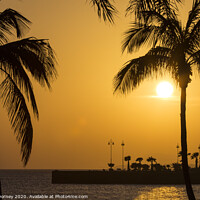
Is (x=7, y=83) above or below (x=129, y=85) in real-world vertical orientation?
below

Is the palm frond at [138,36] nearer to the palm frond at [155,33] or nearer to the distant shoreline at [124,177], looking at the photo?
the palm frond at [155,33]

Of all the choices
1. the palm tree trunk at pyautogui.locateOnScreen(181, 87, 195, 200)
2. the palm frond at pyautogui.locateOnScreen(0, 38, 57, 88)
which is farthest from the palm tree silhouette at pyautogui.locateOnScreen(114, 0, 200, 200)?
the palm frond at pyautogui.locateOnScreen(0, 38, 57, 88)

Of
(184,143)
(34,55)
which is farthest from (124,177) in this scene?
(34,55)

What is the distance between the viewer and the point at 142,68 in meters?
19.7

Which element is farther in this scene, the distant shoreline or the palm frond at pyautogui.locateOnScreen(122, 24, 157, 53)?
the distant shoreline

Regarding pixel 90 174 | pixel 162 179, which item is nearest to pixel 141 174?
pixel 162 179

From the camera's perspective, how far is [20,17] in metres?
14.0

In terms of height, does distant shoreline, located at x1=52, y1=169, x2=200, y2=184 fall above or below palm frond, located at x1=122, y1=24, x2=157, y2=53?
below

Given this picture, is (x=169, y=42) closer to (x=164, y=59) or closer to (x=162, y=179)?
(x=164, y=59)

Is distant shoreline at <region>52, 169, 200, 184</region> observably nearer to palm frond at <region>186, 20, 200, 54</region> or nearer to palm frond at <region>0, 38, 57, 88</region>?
palm frond at <region>186, 20, 200, 54</region>

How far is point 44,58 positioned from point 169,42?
313 inches

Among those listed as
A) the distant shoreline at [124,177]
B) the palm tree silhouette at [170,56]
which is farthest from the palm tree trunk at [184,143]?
the distant shoreline at [124,177]

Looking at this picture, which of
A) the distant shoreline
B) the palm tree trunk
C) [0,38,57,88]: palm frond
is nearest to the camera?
[0,38,57,88]: palm frond

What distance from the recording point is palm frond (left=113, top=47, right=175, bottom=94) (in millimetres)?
19656
